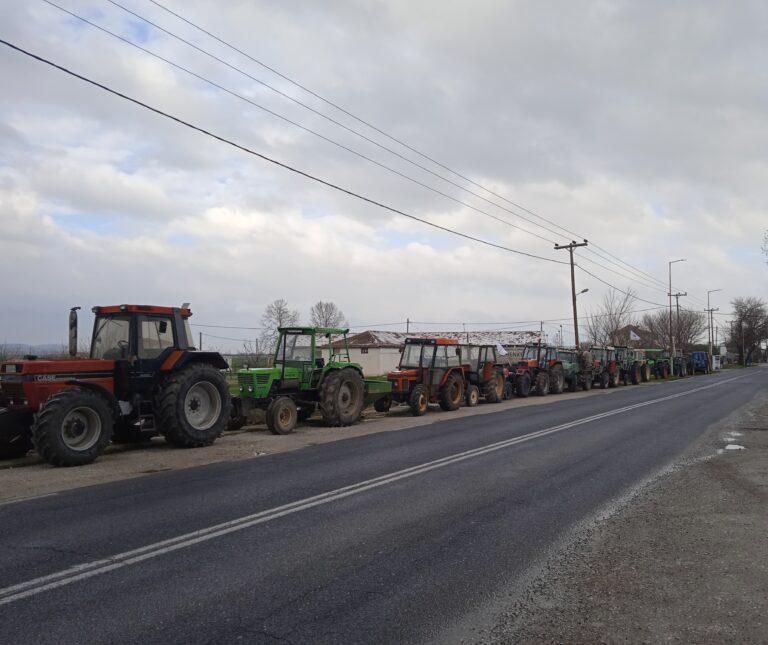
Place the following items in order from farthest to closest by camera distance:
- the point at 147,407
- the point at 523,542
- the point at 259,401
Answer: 1. the point at 259,401
2. the point at 147,407
3. the point at 523,542

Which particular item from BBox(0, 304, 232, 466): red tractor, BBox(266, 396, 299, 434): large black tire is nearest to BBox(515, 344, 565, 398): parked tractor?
BBox(266, 396, 299, 434): large black tire

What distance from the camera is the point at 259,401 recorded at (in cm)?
1481

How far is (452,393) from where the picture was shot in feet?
69.7

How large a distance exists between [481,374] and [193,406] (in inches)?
519

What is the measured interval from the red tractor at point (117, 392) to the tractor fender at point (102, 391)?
0.05 feet

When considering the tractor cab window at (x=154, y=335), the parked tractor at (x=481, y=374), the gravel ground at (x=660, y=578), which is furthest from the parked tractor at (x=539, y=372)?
the gravel ground at (x=660, y=578)

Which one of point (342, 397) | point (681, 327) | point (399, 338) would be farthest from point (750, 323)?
point (342, 397)

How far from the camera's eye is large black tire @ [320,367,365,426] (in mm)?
15578

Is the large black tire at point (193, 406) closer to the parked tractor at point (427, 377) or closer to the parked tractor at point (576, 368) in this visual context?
the parked tractor at point (427, 377)

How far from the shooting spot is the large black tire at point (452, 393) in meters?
20.8

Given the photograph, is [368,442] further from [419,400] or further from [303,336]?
[419,400]

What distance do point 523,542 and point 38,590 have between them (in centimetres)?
414

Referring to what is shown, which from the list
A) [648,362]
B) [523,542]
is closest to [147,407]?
[523,542]

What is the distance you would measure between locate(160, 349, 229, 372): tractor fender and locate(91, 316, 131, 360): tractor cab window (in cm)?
79
